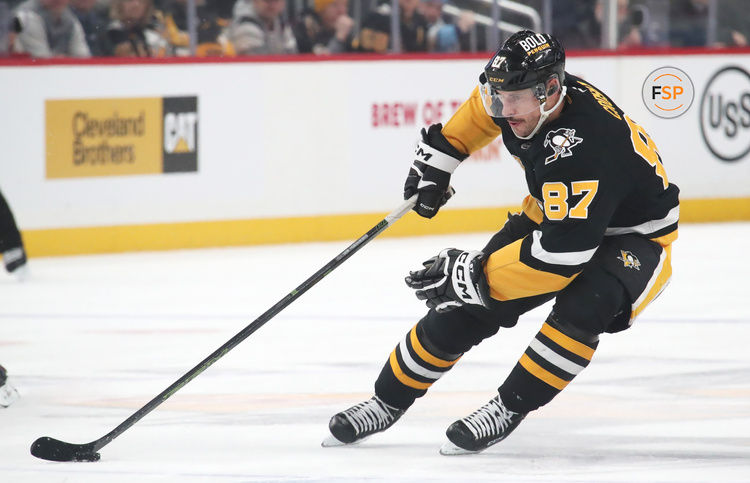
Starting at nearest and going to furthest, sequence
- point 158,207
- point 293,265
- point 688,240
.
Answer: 1. point 293,265
2. point 158,207
3. point 688,240

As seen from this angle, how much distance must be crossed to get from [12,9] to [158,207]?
1260 mm

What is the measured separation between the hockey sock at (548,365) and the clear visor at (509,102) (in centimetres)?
49

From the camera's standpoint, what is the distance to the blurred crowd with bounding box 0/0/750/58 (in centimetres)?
661

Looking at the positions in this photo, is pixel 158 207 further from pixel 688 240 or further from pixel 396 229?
pixel 688 240

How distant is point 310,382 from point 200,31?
11.5ft

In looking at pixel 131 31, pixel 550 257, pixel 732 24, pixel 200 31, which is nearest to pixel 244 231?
pixel 200 31

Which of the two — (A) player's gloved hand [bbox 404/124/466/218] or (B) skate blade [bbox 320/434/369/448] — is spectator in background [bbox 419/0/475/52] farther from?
(B) skate blade [bbox 320/434/369/448]

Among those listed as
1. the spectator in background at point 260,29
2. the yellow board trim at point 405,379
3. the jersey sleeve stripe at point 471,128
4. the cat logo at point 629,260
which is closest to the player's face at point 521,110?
the jersey sleeve stripe at point 471,128

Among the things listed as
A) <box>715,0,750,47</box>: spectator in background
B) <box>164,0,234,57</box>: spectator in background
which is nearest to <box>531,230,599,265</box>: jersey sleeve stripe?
<box>164,0,234,57</box>: spectator in background

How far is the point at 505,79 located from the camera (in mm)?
2916

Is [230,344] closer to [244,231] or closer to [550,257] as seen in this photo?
[550,257]

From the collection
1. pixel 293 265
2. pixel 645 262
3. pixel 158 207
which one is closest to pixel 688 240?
pixel 293 265

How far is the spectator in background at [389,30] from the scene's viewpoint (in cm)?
747

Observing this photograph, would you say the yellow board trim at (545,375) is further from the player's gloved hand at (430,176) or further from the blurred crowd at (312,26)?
the blurred crowd at (312,26)
